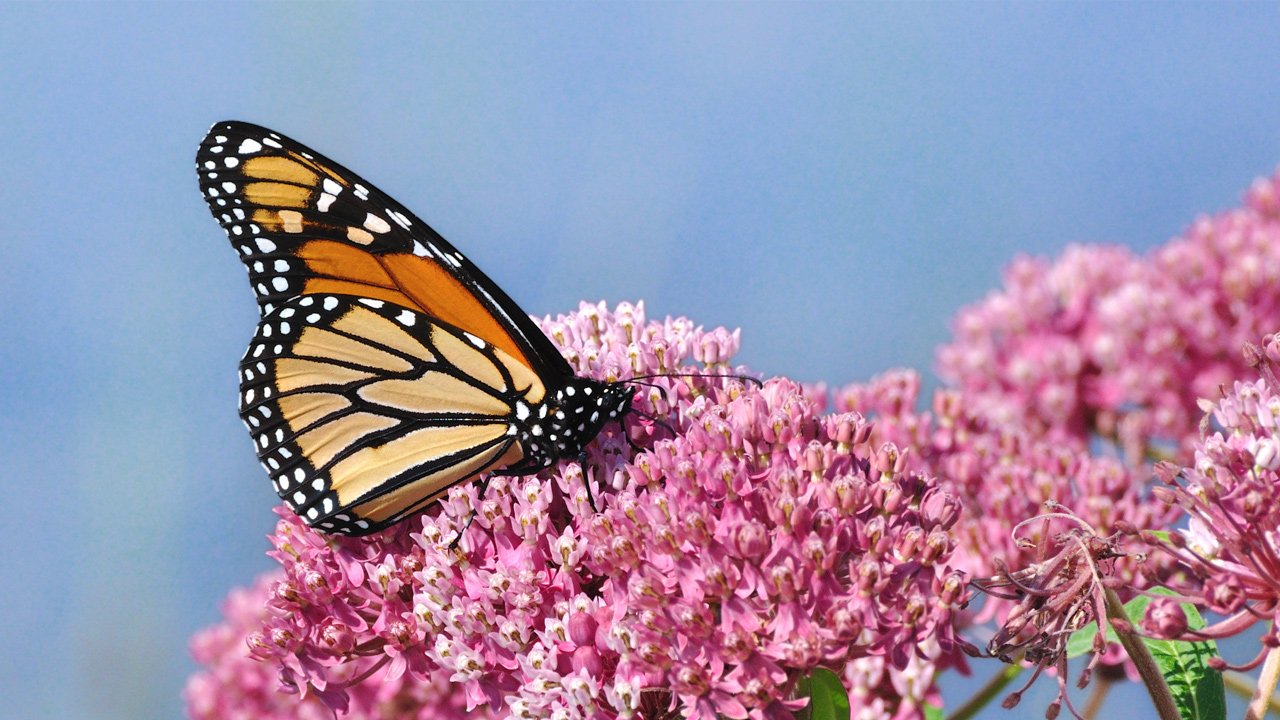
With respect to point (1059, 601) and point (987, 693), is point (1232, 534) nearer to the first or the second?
→ point (1059, 601)

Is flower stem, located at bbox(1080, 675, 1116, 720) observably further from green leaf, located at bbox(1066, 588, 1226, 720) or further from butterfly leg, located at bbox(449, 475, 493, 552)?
butterfly leg, located at bbox(449, 475, 493, 552)

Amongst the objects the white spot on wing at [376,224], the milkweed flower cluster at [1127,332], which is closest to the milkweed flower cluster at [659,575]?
the white spot on wing at [376,224]

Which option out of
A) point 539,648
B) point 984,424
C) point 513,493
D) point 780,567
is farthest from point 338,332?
point 984,424

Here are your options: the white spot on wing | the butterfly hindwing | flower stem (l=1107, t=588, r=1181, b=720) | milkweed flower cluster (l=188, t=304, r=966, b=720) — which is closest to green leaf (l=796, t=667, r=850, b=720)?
milkweed flower cluster (l=188, t=304, r=966, b=720)

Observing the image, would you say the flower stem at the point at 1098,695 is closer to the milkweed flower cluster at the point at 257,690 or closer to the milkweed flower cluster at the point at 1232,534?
the milkweed flower cluster at the point at 1232,534

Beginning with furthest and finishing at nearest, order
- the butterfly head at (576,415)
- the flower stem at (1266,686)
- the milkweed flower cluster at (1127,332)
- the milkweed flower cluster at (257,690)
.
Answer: the milkweed flower cluster at (1127,332)
the milkweed flower cluster at (257,690)
the butterfly head at (576,415)
the flower stem at (1266,686)

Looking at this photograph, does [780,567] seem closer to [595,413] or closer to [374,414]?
[595,413]

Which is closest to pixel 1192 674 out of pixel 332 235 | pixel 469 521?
pixel 469 521
